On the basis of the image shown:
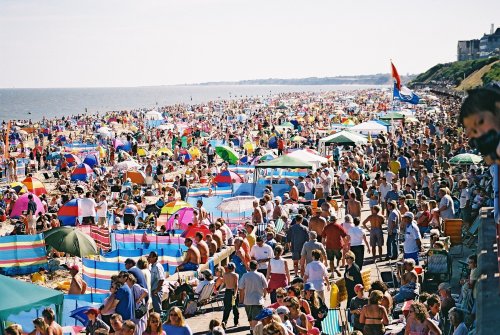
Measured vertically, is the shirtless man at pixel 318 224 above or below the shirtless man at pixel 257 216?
above

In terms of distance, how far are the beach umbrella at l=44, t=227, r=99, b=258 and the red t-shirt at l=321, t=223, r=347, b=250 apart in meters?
3.85

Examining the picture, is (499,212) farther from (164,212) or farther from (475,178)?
(475,178)

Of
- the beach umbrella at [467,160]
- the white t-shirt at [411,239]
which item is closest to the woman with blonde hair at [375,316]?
the white t-shirt at [411,239]

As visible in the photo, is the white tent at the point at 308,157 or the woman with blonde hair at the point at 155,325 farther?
the white tent at the point at 308,157

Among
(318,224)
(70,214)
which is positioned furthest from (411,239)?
(70,214)

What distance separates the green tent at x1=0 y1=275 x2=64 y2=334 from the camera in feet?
23.9

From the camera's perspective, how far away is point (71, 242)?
37.1 ft

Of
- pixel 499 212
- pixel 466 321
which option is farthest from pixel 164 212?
pixel 499 212

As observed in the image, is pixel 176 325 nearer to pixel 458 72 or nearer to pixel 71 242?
pixel 71 242

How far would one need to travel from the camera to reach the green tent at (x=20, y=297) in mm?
7297

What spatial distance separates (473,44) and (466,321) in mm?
154926

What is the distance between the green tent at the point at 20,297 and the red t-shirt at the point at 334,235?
204 inches

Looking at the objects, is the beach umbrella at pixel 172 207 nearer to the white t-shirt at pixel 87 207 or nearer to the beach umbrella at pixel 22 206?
the white t-shirt at pixel 87 207

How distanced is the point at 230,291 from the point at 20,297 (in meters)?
2.99
